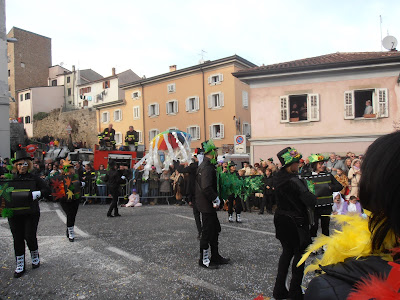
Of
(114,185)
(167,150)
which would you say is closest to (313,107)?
(167,150)

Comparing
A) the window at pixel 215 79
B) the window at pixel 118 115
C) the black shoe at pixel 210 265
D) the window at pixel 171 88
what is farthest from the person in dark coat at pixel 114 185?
the window at pixel 118 115

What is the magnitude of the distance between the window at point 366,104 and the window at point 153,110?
2364 centimetres

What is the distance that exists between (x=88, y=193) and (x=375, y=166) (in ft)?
52.1

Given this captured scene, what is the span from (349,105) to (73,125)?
40626 millimetres

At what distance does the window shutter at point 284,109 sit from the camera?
20.6 meters

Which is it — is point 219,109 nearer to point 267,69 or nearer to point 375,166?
point 267,69

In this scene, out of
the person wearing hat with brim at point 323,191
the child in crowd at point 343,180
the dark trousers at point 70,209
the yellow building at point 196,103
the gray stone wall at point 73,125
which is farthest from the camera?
the gray stone wall at point 73,125

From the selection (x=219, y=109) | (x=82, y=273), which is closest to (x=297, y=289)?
(x=82, y=273)

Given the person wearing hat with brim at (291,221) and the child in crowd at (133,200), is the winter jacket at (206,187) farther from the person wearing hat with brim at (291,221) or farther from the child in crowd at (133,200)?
Result: the child in crowd at (133,200)

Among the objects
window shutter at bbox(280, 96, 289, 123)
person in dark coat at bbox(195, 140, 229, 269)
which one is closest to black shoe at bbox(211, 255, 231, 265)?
person in dark coat at bbox(195, 140, 229, 269)

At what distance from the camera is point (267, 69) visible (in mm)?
20562

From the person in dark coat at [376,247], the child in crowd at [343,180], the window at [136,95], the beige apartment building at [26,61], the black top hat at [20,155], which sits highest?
the beige apartment building at [26,61]

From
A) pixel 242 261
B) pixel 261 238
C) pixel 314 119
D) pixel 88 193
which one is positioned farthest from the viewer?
pixel 314 119

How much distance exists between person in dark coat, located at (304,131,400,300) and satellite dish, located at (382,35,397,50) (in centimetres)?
2524
